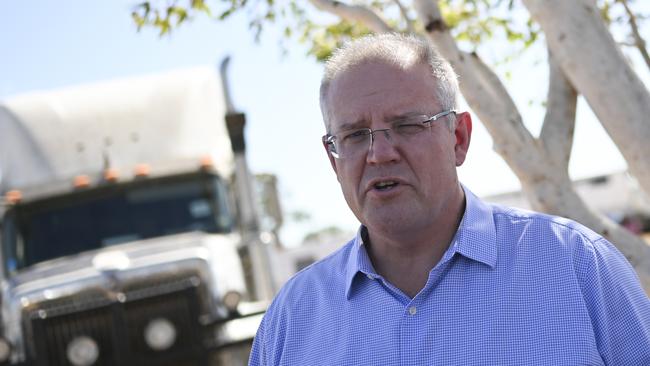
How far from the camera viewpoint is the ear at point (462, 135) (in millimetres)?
2472

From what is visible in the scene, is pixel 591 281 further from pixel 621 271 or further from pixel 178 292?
pixel 178 292

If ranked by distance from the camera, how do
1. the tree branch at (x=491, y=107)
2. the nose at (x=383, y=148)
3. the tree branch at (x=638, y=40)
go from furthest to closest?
1. the tree branch at (x=638, y=40)
2. the tree branch at (x=491, y=107)
3. the nose at (x=383, y=148)

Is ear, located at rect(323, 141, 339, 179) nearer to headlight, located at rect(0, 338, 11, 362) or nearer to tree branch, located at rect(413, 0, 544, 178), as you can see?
tree branch, located at rect(413, 0, 544, 178)

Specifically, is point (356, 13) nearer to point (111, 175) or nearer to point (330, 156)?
point (330, 156)

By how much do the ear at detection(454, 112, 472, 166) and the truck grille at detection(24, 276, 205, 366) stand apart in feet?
16.4

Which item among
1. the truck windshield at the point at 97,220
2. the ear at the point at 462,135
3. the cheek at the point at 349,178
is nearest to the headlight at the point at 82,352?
the truck windshield at the point at 97,220

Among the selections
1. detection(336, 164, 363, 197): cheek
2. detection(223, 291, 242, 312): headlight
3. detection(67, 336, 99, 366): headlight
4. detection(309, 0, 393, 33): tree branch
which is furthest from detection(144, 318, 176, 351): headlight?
detection(336, 164, 363, 197): cheek

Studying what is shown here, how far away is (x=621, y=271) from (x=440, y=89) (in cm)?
66

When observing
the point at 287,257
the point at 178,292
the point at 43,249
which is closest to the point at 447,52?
the point at 178,292

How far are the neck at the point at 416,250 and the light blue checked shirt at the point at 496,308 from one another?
0.15 feet

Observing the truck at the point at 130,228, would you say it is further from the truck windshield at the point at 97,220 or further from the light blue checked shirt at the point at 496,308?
the light blue checked shirt at the point at 496,308

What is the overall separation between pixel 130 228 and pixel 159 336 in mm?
1251

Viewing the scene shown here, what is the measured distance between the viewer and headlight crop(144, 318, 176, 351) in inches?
280

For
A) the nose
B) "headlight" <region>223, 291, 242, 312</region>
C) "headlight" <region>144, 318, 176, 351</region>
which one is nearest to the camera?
the nose
